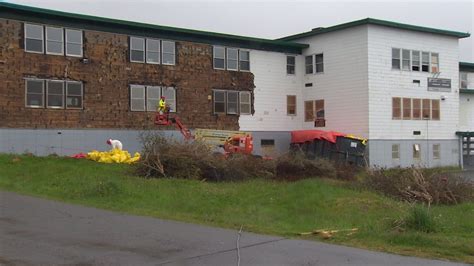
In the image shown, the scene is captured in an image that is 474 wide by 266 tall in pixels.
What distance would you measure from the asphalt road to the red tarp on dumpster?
2319 cm

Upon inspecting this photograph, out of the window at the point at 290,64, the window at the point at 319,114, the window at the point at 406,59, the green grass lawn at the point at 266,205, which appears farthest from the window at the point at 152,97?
the window at the point at 406,59

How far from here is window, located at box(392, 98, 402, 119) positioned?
38.5m

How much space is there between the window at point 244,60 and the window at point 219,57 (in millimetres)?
1393

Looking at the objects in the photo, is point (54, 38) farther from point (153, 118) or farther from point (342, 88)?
point (342, 88)

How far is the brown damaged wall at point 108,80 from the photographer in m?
29.0

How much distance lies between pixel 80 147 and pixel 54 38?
6.19m

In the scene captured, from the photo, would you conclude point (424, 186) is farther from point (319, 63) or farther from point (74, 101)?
point (319, 63)

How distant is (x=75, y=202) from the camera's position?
1509cm

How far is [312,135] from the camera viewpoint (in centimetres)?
3581

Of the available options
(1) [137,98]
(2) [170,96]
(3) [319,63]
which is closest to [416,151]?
(3) [319,63]

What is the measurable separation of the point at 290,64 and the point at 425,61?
32.0ft

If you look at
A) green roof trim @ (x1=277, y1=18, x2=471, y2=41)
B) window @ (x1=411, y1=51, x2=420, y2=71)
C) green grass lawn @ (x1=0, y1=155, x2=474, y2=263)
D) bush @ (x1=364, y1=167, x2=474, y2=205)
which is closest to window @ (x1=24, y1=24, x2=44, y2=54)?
green grass lawn @ (x1=0, y1=155, x2=474, y2=263)

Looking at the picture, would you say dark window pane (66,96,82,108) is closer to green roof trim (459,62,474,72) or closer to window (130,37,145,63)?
window (130,37,145,63)

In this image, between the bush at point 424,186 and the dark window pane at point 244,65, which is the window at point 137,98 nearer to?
the dark window pane at point 244,65
